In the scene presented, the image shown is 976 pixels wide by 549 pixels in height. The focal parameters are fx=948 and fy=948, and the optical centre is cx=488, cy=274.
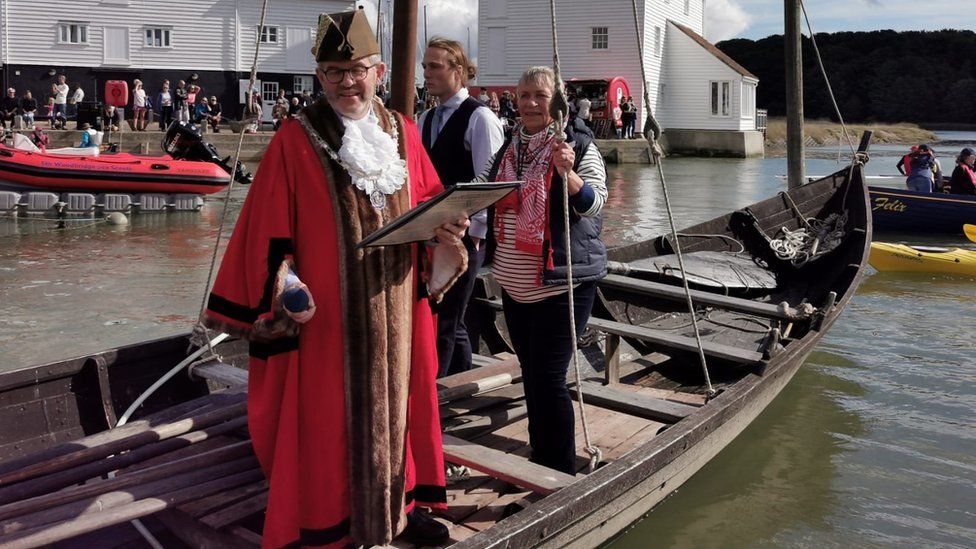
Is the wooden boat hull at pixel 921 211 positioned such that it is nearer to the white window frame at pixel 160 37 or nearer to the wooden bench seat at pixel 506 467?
the wooden bench seat at pixel 506 467

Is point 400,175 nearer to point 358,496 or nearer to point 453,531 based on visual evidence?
point 358,496

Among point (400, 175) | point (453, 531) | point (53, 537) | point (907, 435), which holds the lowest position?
point (907, 435)

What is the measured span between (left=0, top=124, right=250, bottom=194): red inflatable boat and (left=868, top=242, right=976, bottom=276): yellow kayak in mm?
9595

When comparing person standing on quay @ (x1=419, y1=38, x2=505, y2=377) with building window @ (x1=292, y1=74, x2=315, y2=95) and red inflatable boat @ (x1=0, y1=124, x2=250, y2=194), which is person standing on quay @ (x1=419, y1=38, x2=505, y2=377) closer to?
red inflatable boat @ (x1=0, y1=124, x2=250, y2=194)

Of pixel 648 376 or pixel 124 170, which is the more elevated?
pixel 124 170

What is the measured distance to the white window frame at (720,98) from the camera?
35.3 meters

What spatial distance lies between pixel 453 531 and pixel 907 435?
387 cm

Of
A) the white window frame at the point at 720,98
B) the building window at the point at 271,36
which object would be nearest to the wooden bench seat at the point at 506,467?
the building window at the point at 271,36

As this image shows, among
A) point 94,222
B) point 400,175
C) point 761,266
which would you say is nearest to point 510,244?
point 400,175

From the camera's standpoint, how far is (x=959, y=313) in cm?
958

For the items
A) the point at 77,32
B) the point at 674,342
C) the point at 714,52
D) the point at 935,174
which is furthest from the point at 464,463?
the point at 714,52

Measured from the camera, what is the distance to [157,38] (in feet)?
99.3

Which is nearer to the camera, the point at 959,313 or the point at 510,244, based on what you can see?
the point at 510,244

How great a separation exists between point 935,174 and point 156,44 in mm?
23807
